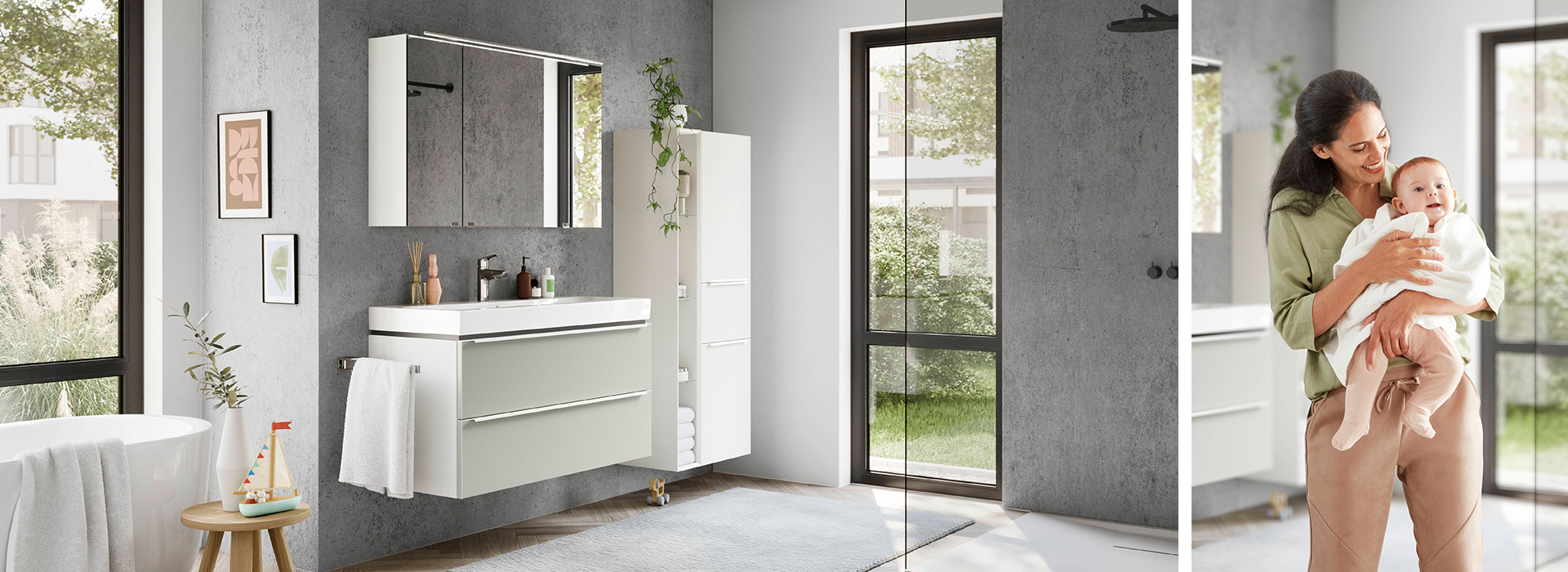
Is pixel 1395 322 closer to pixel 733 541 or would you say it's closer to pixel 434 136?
pixel 733 541

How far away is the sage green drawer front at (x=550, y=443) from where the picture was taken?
3.59 m

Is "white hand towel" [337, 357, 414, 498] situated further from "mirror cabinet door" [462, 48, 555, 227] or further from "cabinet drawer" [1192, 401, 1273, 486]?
"cabinet drawer" [1192, 401, 1273, 486]

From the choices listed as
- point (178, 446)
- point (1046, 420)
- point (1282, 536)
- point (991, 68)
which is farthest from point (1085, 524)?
point (178, 446)

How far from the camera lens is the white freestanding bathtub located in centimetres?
303

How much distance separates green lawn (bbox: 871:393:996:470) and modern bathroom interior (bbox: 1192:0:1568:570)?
25.1 inches

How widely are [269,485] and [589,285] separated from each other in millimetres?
1843

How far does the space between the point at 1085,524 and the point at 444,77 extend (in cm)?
267

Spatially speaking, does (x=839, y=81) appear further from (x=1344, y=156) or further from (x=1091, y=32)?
(x=1344, y=156)

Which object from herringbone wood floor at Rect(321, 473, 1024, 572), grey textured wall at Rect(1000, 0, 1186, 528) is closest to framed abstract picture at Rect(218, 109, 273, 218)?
herringbone wood floor at Rect(321, 473, 1024, 572)

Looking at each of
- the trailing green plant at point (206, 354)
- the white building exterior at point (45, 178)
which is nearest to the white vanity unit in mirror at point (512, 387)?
the trailing green plant at point (206, 354)

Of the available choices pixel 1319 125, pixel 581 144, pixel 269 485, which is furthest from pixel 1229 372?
pixel 581 144

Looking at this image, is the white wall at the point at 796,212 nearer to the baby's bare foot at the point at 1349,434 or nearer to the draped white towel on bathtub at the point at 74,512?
the draped white towel on bathtub at the point at 74,512

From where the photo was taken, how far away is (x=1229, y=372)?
215 centimetres

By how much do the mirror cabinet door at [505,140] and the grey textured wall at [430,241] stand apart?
21 cm
